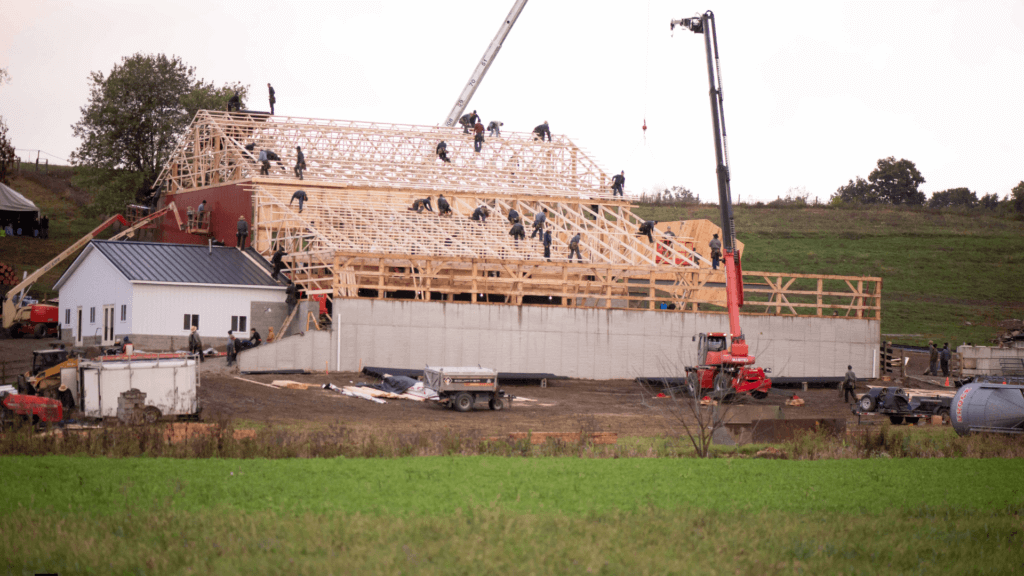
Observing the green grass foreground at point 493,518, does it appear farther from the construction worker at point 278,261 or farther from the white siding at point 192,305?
the construction worker at point 278,261

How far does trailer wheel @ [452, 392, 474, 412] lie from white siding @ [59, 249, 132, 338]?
14.1 meters

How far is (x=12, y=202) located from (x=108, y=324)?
3294 cm

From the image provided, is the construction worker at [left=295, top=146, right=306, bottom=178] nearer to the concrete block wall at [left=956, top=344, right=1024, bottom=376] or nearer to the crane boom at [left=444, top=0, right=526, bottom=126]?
the crane boom at [left=444, top=0, right=526, bottom=126]

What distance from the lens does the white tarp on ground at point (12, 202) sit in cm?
6700

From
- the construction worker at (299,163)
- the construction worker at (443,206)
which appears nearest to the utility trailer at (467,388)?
the construction worker at (443,206)

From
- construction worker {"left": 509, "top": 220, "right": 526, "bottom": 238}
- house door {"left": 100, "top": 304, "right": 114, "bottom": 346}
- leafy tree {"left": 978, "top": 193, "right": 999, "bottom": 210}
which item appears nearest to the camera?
house door {"left": 100, "top": 304, "right": 114, "bottom": 346}

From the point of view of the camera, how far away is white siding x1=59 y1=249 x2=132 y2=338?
39188mm

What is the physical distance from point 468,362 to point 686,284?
385 inches

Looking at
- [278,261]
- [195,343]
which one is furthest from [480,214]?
[195,343]

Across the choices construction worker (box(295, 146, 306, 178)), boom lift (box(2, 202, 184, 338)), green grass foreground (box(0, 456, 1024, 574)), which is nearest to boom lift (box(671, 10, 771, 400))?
green grass foreground (box(0, 456, 1024, 574))

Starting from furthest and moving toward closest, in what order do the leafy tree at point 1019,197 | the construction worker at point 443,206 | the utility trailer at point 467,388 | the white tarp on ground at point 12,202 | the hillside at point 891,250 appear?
the leafy tree at point 1019,197 → the white tarp on ground at point 12,202 → the hillside at point 891,250 → the construction worker at point 443,206 → the utility trailer at point 467,388

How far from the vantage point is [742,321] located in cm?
4275

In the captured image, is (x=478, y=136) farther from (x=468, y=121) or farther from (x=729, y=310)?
A: (x=729, y=310)

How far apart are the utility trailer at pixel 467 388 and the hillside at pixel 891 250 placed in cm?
3048
